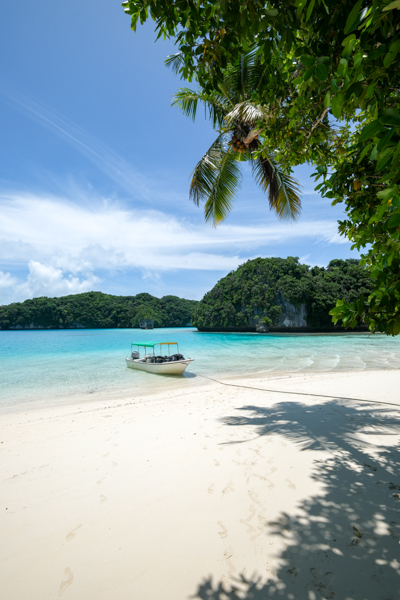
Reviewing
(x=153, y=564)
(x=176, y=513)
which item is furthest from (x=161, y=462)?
(x=153, y=564)

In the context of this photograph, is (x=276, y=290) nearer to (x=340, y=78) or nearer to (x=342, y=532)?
(x=342, y=532)

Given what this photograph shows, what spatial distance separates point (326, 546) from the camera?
7.50 ft

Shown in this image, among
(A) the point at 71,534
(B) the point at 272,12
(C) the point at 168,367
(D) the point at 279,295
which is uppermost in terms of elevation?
(D) the point at 279,295

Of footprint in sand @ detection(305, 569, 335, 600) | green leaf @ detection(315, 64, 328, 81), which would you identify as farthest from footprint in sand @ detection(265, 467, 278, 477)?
green leaf @ detection(315, 64, 328, 81)

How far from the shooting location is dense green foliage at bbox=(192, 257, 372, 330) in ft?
178

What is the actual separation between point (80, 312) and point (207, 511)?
10432 centimetres

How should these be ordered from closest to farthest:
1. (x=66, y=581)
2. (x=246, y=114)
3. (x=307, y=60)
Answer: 1. (x=307, y=60)
2. (x=66, y=581)
3. (x=246, y=114)

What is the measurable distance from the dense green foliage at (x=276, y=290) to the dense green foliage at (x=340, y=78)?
51.3 m

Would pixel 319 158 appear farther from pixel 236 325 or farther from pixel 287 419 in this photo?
pixel 236 325

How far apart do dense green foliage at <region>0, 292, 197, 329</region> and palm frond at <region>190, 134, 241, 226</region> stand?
291ft

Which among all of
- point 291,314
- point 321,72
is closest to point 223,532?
point 321,72

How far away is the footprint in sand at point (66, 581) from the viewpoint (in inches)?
81.1

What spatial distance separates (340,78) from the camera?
1453mm

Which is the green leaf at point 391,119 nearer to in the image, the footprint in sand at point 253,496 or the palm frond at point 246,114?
the footprint in sand at point 253,496
